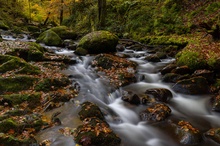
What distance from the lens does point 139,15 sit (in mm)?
18922

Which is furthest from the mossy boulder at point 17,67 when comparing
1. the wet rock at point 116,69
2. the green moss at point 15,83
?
the wet rock at point 116,69

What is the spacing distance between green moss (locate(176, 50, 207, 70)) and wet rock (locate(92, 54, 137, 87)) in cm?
228

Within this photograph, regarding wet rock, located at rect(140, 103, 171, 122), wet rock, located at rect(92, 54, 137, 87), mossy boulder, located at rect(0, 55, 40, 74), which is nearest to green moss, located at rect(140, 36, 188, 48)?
wet rock, located at rect(92, 54, 137, 87)

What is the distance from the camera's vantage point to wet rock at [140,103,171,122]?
20.2 feet

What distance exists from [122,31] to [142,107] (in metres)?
13.4

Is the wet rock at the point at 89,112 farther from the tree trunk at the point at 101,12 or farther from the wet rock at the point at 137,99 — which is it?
the tree trunk at the point at 101,12

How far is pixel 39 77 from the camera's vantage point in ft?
26.1

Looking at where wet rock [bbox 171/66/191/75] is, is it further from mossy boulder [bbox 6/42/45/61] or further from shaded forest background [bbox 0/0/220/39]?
mossy boulder [bbox 6/42/45/61]

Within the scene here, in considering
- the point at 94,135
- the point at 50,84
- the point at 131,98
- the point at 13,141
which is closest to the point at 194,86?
the point at 131,98

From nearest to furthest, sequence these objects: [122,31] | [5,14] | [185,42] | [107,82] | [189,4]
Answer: [107,82] < [185,42] < [189,4] < [122,31] < [5,14]

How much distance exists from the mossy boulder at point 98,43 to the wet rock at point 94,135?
27.3ft

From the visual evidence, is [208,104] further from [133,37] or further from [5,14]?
[5,14]

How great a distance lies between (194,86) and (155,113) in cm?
257

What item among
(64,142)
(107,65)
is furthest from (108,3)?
(64,142)
